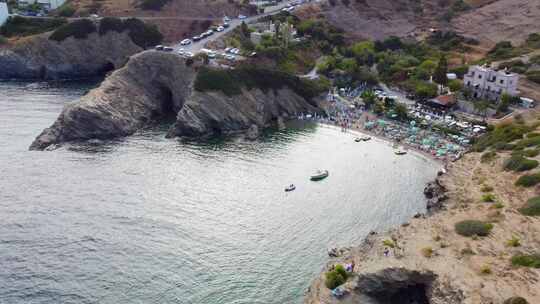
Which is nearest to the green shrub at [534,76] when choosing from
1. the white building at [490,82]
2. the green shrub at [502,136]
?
the white building at [490,82]

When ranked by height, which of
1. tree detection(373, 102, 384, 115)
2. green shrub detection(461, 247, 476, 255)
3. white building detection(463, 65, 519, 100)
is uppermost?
white building detection(463, 65, 519, 100)

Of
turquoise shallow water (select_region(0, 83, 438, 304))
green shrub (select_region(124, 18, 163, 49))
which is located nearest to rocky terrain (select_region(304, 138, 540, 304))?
turquoise shallow water (select_region(0, 83, 438, 304))

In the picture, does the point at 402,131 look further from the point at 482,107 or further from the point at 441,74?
the point at 441,74

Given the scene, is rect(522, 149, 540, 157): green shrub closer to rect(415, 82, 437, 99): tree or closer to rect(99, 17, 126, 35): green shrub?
rect(415, 82, 437, 99): tree

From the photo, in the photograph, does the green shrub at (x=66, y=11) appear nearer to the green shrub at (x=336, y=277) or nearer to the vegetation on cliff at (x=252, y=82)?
the vegetation on cliff at (x=252, y=82)

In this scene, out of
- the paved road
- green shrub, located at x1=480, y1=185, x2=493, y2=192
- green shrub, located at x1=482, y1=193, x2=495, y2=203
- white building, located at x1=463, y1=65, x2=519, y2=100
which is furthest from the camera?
the paved road

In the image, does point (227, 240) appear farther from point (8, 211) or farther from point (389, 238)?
point (8, 211)

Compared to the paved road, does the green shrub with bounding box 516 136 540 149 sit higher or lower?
lower
